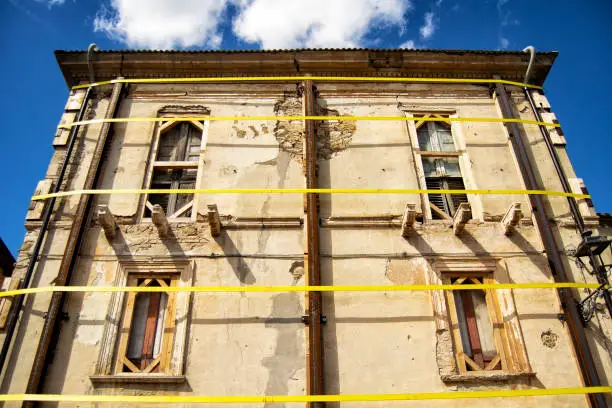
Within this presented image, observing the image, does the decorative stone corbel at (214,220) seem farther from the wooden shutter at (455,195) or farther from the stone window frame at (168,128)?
the wooden shutter at (455,195)

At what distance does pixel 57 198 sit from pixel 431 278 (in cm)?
666

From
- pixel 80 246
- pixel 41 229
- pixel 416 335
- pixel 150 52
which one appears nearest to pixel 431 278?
pixel 416 335

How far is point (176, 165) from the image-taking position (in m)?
9.18

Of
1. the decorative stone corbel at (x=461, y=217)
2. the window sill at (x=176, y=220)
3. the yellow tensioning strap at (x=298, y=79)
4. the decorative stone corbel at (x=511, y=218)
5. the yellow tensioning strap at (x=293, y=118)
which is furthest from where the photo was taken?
the yellow tensioning strap at (x=298, y=79)

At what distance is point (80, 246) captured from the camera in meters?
7.95

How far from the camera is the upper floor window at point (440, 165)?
891cm

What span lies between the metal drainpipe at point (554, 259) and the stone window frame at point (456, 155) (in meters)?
0.92

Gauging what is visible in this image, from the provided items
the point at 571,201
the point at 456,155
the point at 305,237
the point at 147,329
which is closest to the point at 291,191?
the point at 305,237

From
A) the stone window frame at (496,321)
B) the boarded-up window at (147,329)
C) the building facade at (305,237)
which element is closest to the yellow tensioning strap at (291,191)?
the building facade at (305,237)

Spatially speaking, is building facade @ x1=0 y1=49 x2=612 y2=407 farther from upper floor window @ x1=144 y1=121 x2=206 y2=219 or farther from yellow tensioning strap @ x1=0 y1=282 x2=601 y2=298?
yellow tensioning strap @ x1=0 y1=282 x2=601 y2=298

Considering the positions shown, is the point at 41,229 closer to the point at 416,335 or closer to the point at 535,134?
the point at 416,335

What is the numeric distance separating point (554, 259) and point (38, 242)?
28.0ft

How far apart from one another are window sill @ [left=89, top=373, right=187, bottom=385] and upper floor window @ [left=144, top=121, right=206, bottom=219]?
284cm

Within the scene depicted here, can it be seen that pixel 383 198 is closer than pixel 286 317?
No
